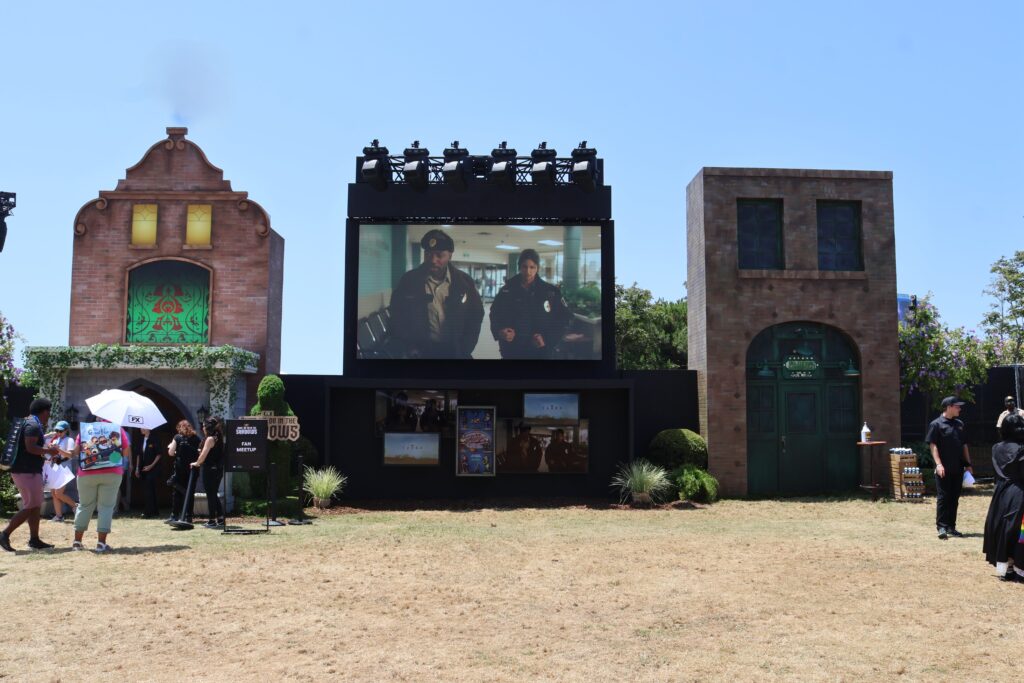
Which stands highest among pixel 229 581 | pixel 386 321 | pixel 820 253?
pixel 820 253

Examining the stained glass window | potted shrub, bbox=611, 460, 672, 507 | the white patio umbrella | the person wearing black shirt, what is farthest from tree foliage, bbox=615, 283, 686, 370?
the person wearing black shirt

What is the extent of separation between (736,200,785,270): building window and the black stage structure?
3.12 metres

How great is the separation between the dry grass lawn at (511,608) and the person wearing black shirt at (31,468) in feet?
1.49

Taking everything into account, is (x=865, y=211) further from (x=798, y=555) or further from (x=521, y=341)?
(x=798, y=555)

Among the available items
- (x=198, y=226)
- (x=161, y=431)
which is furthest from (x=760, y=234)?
(x=161, y=431)

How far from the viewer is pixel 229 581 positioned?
→ 9.43 m

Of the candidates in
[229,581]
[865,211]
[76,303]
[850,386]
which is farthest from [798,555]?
[76,303]

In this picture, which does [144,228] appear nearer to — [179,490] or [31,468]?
[179,490]

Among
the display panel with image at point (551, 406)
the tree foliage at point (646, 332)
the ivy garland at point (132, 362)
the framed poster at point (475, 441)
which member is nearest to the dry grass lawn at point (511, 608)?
the ivy garland at point (132, 362)

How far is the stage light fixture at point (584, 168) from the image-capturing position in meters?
19.6

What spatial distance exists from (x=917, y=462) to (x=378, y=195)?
537 inches

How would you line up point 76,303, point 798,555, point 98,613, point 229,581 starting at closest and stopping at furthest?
point 98,613
point 229,581
point 798,555
point 76,303

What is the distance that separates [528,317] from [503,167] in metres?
3.42

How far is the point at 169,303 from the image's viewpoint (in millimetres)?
19672
